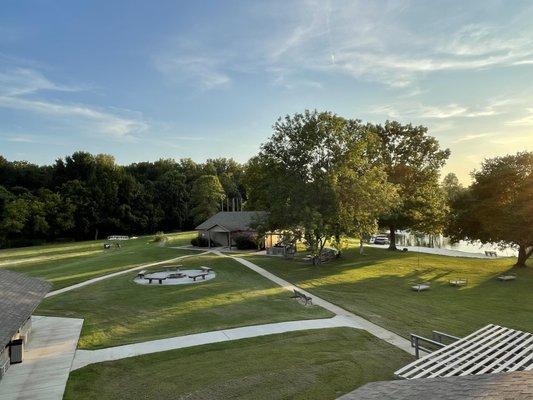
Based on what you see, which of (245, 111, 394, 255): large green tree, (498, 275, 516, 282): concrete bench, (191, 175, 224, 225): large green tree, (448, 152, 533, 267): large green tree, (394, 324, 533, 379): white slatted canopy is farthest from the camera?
(191, 175, 224, 225): large green tree

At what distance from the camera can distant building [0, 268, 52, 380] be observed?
13.0 meters

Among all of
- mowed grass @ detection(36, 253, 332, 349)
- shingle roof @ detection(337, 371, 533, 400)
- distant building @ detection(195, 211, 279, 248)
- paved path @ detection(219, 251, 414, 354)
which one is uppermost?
distant building @ detection(195, 211, 279, 248)

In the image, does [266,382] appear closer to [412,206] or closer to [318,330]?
[318,330]

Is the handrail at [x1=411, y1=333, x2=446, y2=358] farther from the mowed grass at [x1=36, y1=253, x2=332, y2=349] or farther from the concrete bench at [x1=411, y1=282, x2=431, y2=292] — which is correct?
the concrete bench at [x1=411, y1=282, x2=431, y2=292]

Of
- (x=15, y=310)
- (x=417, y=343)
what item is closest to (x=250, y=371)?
(x=417, y=343)

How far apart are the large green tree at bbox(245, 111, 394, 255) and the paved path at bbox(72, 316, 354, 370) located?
15494 millimetres

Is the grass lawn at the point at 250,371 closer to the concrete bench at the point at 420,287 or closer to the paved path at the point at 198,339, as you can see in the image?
the paved path at the point at 198,339

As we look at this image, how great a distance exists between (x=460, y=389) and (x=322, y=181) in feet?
93.1

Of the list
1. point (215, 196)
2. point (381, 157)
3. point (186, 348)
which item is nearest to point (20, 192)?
point (215, 196)

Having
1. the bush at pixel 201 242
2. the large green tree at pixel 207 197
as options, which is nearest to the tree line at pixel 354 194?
the bush at pixel 201 242

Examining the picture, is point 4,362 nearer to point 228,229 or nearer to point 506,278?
point 506,278

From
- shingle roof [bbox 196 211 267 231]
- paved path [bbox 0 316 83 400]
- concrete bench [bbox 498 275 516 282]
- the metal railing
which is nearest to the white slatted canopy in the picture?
the metal railing

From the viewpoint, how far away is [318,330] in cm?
1681

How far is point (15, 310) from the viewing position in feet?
48.6
